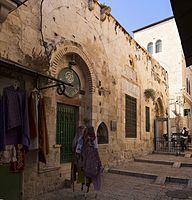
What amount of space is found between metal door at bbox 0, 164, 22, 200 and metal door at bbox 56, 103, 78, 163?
6.72ft

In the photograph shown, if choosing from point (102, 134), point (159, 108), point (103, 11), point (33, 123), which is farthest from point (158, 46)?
point (33, 123)

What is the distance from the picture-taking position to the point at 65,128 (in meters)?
7.27

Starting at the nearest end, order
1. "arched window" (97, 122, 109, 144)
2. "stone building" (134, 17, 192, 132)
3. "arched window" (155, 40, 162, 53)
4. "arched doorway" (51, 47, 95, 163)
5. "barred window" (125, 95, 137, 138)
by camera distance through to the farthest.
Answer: "arched doorway" (51, 47, 95, 163) < "arched window" (97, 122, 109, 144) < "barred window" (125, 95, 137, 138) < "stone building" (134, 17, 192, 132) < "arched window" (155, 40, 162, 53)

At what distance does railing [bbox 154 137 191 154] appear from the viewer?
1406 centimetres

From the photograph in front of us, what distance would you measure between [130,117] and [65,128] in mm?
4712

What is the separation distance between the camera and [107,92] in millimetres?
9211

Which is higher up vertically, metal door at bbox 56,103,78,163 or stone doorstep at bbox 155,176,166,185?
metal door at bbox 56,103,78,163

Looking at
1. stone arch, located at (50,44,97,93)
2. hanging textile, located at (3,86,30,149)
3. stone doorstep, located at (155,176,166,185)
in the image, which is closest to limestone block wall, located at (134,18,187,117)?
stone doorstep, located at (155,176,166,185)

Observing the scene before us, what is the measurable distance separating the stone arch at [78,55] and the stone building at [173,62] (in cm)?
1418

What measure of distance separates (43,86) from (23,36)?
1.26 m

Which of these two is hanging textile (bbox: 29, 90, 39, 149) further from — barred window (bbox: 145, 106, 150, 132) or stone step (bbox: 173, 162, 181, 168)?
barred window (bbox: 145, 106, 150, 132)

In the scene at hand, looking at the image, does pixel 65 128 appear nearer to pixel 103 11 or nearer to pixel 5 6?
pixel 5 6

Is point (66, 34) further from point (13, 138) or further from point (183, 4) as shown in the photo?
point (183, 4)

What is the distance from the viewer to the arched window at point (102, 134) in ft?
29.1
